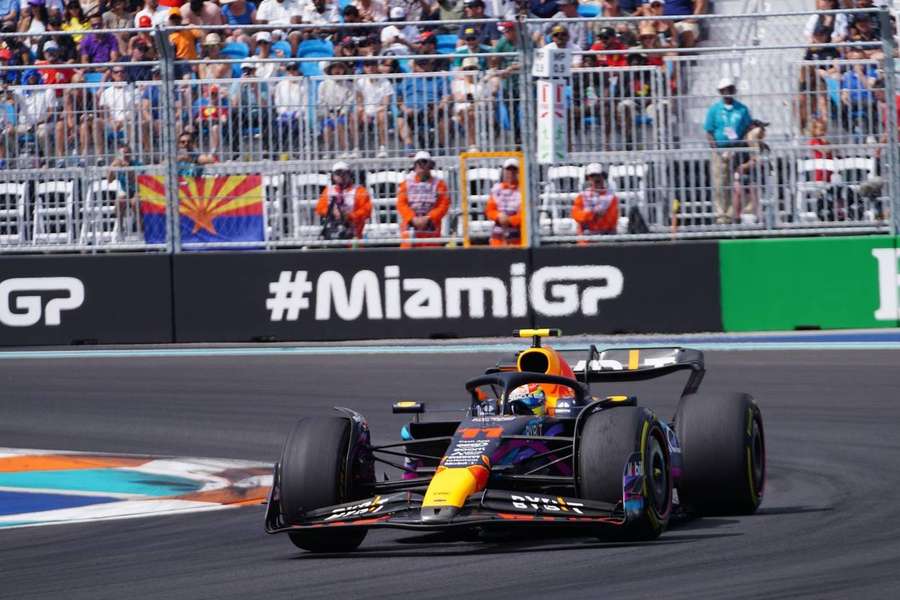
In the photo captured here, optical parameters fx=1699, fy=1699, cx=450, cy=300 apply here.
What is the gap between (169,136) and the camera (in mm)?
15977

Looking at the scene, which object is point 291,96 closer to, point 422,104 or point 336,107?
point 336,107

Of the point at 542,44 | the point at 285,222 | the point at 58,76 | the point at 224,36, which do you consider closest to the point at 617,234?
the point at 542,44

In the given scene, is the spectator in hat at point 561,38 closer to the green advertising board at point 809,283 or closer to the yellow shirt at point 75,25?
the green advertising board at point 809,283

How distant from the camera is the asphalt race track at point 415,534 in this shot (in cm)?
629

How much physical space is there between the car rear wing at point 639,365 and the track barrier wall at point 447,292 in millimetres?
6491

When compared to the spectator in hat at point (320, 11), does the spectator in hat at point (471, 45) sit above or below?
below

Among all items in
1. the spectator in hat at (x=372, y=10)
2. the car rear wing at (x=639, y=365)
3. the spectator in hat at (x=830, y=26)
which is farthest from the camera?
the spectator in hat at (x=372, y=10)

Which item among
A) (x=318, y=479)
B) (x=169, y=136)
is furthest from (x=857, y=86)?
(x=318, y=479)

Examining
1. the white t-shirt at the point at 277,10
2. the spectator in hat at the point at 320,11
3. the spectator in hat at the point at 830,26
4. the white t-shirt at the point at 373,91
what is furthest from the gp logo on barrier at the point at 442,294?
the white t-shirt at the point at 277,10

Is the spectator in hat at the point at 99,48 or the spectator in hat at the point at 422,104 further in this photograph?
the spectator in hat at the point at 99,48

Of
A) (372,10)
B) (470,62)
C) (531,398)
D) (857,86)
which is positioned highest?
(372,10)

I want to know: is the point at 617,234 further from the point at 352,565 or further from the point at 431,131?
the point at 352,565

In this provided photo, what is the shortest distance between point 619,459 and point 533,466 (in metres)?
0.72

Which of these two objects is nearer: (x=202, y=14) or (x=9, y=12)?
(x=202, y=14)
